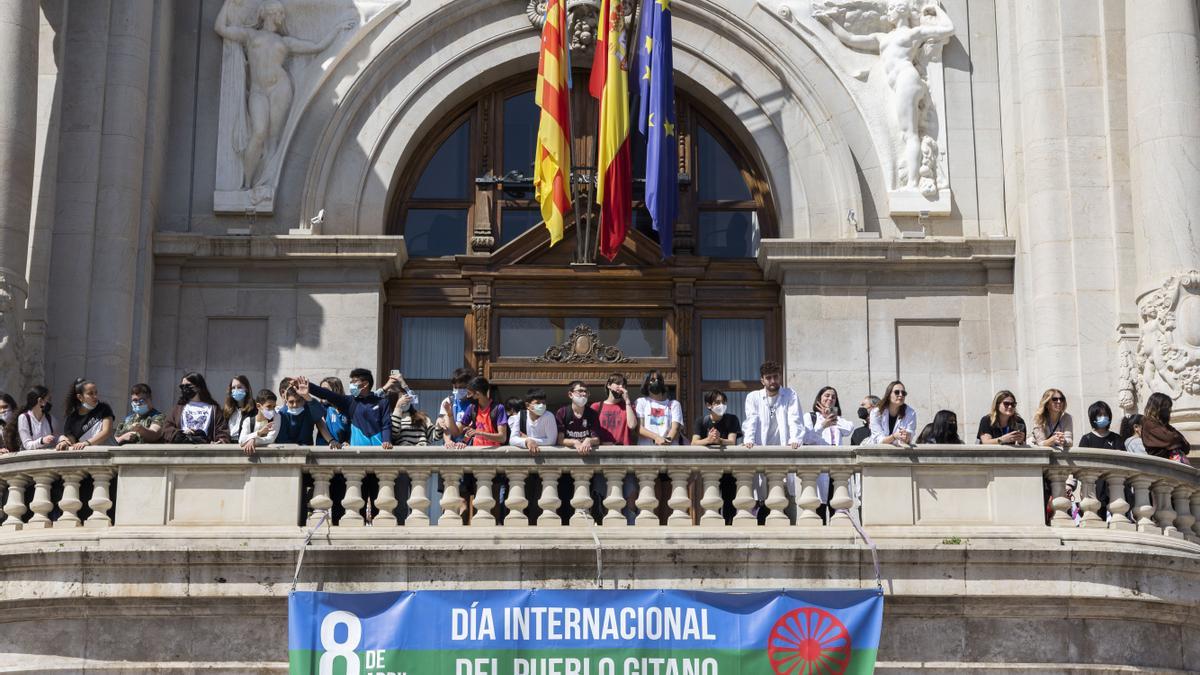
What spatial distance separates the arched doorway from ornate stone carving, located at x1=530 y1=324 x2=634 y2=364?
1 centimetres

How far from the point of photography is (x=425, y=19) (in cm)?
2292

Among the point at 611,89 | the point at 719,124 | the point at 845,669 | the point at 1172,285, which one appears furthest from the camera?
the point at 719,124

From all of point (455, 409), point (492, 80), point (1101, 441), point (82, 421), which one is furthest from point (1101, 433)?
point (82, 421)

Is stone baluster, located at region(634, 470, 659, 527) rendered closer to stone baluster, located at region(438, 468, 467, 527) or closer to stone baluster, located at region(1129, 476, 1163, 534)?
stone baluster, located at region(438, 468, 467, 527)

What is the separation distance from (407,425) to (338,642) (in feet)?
8.11

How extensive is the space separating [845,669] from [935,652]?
89 centimetres

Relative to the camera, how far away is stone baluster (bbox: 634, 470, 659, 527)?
17031mm

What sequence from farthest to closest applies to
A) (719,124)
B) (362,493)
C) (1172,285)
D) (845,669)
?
(719,124) → (1172,285) → (362,493) → (845,669)

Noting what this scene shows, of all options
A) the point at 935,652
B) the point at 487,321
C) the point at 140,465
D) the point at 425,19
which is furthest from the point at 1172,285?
the point at 140,465

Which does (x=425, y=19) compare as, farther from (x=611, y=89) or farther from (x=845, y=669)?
(x=845, y=669)

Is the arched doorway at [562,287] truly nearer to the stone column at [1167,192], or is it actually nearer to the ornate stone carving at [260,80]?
the ornate stone carving at [260,80]

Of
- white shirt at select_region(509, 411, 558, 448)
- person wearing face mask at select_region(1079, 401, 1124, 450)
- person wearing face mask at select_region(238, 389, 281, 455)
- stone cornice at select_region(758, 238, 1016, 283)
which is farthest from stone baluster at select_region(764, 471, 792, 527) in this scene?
stone cornice at select_region(758, 238, 1016, 283)

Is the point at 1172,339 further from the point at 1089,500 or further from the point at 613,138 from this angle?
the point at 613,138

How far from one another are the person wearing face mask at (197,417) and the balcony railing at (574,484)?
1.93 feet
